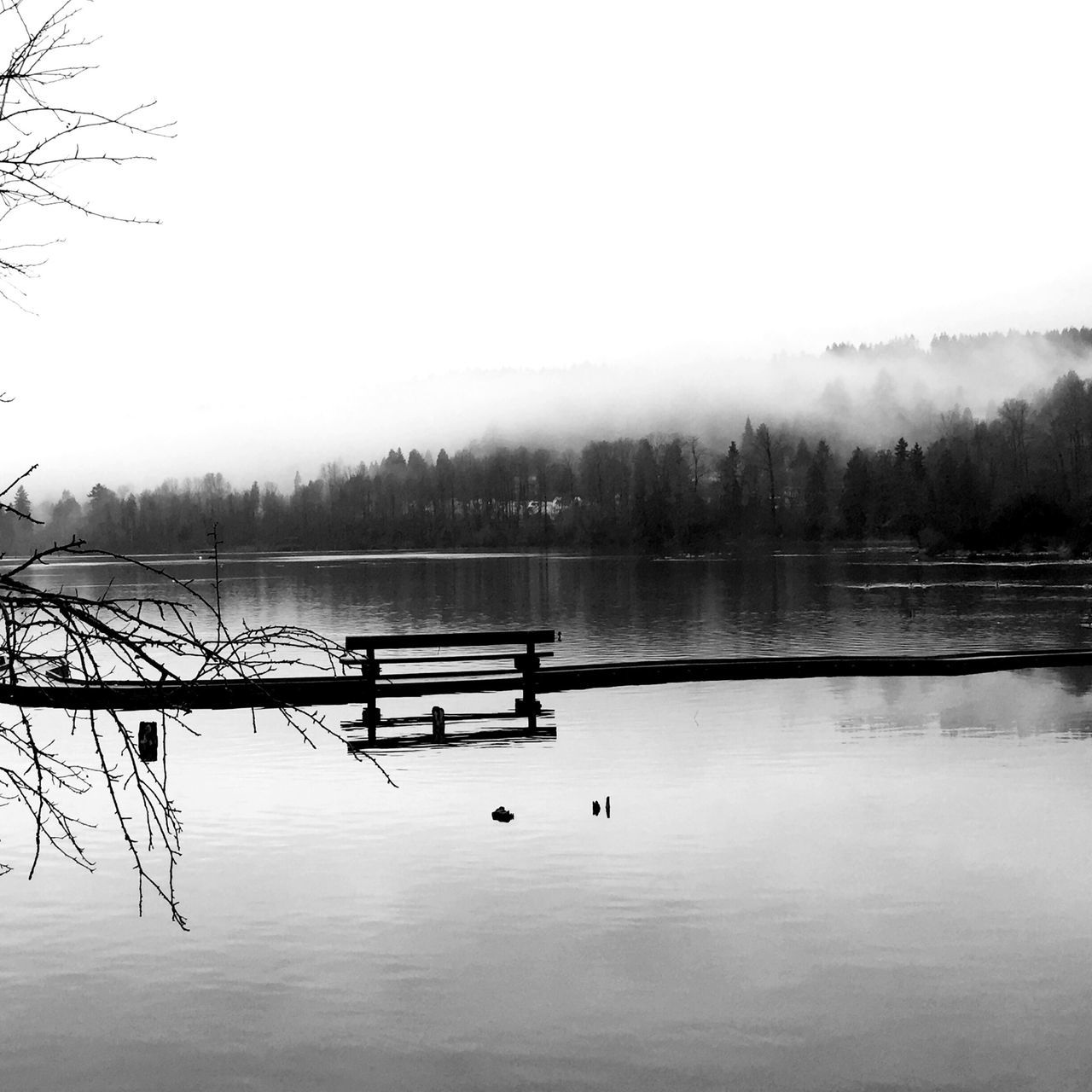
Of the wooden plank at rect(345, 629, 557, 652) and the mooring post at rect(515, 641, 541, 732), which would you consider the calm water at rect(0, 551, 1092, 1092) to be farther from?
the wooden plank at rect(345, 629, 557, 652)

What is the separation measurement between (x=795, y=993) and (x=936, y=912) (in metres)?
2.16

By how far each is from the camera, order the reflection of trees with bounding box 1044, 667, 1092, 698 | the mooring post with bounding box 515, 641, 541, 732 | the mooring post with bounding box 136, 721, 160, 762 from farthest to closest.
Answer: the reflection of trees with bounding box 1044, 667, 1092, 698, the mooring post with bounding box 515, 641, 541, 732, the mooring post with bounding box 136, 721, 160, 762

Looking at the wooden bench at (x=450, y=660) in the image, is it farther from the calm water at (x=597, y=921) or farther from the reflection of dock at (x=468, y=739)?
the calm water at (x=597, y=921)

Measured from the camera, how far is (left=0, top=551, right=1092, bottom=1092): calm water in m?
7.69

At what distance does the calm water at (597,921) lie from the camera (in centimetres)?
769

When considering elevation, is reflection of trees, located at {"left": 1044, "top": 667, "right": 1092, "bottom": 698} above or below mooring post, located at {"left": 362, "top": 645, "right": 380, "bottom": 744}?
below

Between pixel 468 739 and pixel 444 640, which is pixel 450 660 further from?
pixel 468 739

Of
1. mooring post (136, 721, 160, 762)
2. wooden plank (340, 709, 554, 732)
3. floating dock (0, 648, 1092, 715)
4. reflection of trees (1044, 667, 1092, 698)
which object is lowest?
reflection of trees (1044, 667, 1092, 698)

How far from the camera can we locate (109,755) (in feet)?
66.0

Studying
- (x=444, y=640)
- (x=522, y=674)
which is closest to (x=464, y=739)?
(x=444, y=640)

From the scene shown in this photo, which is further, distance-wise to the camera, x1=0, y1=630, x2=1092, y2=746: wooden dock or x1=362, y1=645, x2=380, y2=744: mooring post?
x1=0, y1=630, x2=1092, y2=746: wooden dock

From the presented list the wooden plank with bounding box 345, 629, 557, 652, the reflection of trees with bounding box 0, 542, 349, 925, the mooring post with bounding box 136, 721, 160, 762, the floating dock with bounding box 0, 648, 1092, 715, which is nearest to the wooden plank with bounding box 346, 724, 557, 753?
the floating dock with bounding box 0, 648, 1092, 715

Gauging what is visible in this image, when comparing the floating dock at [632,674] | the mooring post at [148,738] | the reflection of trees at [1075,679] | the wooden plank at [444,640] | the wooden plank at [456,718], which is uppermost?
the wooden plank at [444,640]

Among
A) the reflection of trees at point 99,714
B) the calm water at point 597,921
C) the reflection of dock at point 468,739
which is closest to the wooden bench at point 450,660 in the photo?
the reflection of dock at point 468,739
